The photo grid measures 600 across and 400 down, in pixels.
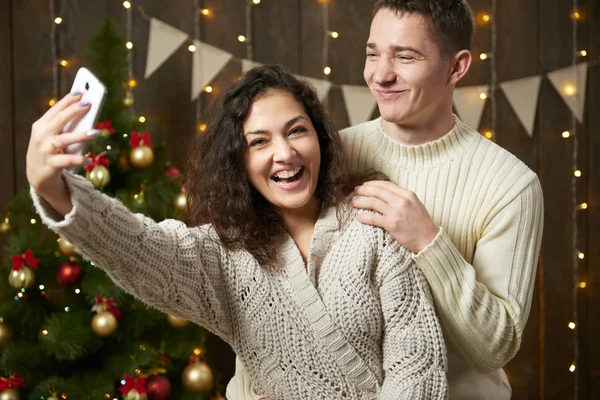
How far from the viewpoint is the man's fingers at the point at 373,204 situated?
1.57 m

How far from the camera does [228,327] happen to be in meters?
1.59

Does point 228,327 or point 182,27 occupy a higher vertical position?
point 182,27

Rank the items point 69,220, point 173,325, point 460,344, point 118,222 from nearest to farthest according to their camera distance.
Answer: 1. point 69,220
2. point 118,222
3. point 460,344
4. point 173,325

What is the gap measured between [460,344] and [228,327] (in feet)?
1.66

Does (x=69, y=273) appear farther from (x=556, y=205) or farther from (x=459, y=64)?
(x=556, y=205)

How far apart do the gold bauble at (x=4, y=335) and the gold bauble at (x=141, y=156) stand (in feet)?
2.33

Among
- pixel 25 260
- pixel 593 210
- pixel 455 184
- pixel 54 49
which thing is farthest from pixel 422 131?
pixel 54 49

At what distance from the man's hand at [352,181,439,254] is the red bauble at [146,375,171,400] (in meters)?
1.26

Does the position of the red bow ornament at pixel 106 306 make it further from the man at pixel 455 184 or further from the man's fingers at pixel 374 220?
the man's fingers at pixel 374 220

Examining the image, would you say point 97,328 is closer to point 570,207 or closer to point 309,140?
point 309,140

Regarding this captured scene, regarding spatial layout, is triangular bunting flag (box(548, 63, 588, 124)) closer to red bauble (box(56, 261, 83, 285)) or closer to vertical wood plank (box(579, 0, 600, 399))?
vertical wood plank (box(579, 0, 600, 399))

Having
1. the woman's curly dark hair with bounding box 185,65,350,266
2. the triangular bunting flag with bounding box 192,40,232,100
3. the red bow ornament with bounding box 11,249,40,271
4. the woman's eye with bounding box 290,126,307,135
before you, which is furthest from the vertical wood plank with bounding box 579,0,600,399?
the red bow ornament with bounding box 11,249,40,271

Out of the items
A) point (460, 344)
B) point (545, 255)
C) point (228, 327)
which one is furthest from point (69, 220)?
point (545, 255)

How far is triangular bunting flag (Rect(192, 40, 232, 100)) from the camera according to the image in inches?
123
